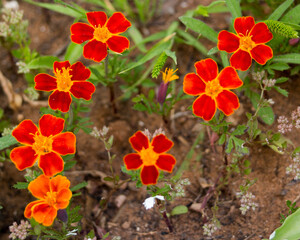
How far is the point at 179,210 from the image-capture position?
2.54 meters

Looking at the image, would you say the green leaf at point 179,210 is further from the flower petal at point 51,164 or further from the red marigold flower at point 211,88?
the flower petal at point 51,164

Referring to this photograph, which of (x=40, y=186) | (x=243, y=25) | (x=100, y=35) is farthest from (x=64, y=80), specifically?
(x=243, y=25)

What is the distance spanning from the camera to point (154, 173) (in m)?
1.99

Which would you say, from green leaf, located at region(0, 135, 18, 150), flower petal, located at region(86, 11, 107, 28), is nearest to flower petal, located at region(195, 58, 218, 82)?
flower petal, located at region(86, 11, 107, 28)

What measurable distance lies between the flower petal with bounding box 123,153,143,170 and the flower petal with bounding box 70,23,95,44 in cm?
75

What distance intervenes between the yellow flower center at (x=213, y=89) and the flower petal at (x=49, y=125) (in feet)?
2.54

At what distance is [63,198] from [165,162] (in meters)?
0.52

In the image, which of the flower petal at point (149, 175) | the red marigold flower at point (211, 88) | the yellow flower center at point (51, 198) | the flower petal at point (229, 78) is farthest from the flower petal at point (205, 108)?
the yellow flower center at point (51, 198)

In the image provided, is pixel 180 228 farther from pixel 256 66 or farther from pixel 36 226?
pixel 256 66

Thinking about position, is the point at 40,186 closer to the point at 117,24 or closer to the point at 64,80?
the point at 64,80

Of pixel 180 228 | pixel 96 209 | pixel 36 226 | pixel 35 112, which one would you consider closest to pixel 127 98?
pixel 35 112

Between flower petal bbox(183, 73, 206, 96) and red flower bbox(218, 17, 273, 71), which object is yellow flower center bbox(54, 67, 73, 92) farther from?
red flower bbox(218, 17, 273, 71)

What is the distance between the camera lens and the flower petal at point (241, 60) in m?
2.20

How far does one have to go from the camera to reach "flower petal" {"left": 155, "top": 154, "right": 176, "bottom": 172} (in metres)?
2.00
